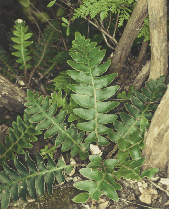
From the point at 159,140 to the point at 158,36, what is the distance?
0.90 m

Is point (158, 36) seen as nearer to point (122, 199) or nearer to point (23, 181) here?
A: point (122, 199)

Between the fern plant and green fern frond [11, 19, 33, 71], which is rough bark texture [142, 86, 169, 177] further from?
green fern frond [11, 19, 33, 71]

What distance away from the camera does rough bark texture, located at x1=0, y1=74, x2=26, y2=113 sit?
184 centimetres

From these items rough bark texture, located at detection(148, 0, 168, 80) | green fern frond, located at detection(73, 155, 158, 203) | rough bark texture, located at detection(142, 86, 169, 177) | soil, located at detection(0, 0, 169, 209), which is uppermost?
rough bark texture, located at detection(148, 0, 168, 80)

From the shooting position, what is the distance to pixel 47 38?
2.25 metres

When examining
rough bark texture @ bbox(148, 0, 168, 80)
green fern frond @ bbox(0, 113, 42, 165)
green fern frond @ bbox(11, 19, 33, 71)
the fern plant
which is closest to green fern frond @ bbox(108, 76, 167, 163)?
the fern plant

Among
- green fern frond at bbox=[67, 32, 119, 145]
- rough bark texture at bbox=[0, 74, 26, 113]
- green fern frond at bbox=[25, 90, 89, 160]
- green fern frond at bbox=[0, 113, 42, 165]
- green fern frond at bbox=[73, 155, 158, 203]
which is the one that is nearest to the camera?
green fern frond at bbox=[73, 155, 158, 203]

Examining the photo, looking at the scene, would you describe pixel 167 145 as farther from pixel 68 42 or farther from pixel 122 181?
pixel 68 42

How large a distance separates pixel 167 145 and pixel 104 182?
58 centimetres

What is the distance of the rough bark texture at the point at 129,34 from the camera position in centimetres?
160

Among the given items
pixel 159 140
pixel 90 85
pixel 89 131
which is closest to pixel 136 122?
pixel 159 140

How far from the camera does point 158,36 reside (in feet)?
5.32

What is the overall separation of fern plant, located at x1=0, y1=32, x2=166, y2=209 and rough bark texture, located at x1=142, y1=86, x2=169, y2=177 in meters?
0.08

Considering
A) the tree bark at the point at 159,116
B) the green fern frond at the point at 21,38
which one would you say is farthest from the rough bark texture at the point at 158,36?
the green fern frond at the point at 21,38
